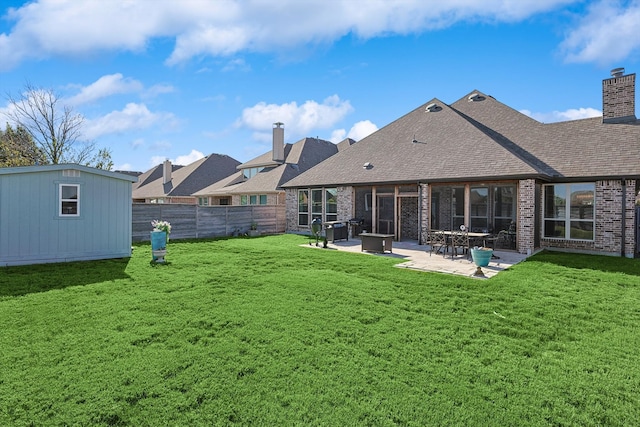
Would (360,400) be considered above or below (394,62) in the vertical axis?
below

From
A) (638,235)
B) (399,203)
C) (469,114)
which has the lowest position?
(638,235)

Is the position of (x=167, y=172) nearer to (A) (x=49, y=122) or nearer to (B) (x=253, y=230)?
(A) (x=49, y=122)

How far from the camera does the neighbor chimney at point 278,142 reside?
26.7m

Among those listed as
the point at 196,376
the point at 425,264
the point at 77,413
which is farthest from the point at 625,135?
the point at 77,413

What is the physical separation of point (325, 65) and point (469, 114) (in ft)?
26.6

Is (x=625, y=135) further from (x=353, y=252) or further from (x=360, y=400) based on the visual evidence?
(x=360, y=400)

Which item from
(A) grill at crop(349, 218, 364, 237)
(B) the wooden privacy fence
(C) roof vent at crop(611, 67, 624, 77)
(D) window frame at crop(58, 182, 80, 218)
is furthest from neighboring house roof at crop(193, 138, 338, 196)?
(C) roof vent at crop(611, 67, 624, 77)

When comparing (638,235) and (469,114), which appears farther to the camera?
(469,114)

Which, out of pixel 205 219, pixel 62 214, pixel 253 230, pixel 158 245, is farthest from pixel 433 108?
pixel 62 214

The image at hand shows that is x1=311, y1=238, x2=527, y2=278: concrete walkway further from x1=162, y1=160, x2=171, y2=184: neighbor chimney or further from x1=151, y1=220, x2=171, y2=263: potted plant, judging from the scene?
x1=162, y1=160, x2=171, y2=184: neighbor chimney

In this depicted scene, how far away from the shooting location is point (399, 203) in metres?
15.0

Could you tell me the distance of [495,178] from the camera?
11.5m

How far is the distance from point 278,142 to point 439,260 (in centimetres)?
1956

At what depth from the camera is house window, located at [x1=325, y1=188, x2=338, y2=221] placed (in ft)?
56.2
